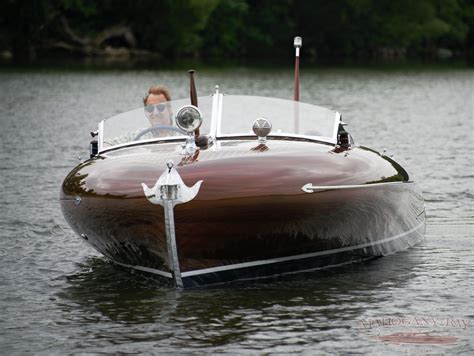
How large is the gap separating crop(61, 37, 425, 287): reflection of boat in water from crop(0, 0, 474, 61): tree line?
65.7 metres

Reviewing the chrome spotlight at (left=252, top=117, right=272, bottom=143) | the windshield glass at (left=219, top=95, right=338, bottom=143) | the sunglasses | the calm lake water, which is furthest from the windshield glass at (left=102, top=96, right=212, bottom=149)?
the calm lake water

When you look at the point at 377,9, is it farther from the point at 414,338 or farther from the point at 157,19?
the point at 414,338

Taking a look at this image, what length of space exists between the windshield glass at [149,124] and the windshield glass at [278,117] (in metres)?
0.22

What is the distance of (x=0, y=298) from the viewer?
1104cm

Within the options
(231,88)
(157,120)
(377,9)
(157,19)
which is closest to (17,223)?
(157,120)

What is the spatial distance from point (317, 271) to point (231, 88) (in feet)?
126

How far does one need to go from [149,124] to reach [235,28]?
8786cm

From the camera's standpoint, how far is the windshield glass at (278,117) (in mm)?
11945

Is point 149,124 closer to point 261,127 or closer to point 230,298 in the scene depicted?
point 261,127

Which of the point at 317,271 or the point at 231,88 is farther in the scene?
the point at 231,88

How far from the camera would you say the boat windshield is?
11.9 meters

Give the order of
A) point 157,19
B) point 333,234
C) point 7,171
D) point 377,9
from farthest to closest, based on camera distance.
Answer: point 377,9
point 157,19
point 7,171
point 333,234

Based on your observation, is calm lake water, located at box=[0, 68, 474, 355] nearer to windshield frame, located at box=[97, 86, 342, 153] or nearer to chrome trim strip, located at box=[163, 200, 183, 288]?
chrome trim strip, located at box=[163, 200, 183, 288]

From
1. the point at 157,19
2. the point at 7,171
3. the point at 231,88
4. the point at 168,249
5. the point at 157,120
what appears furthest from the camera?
the point at 157,19
